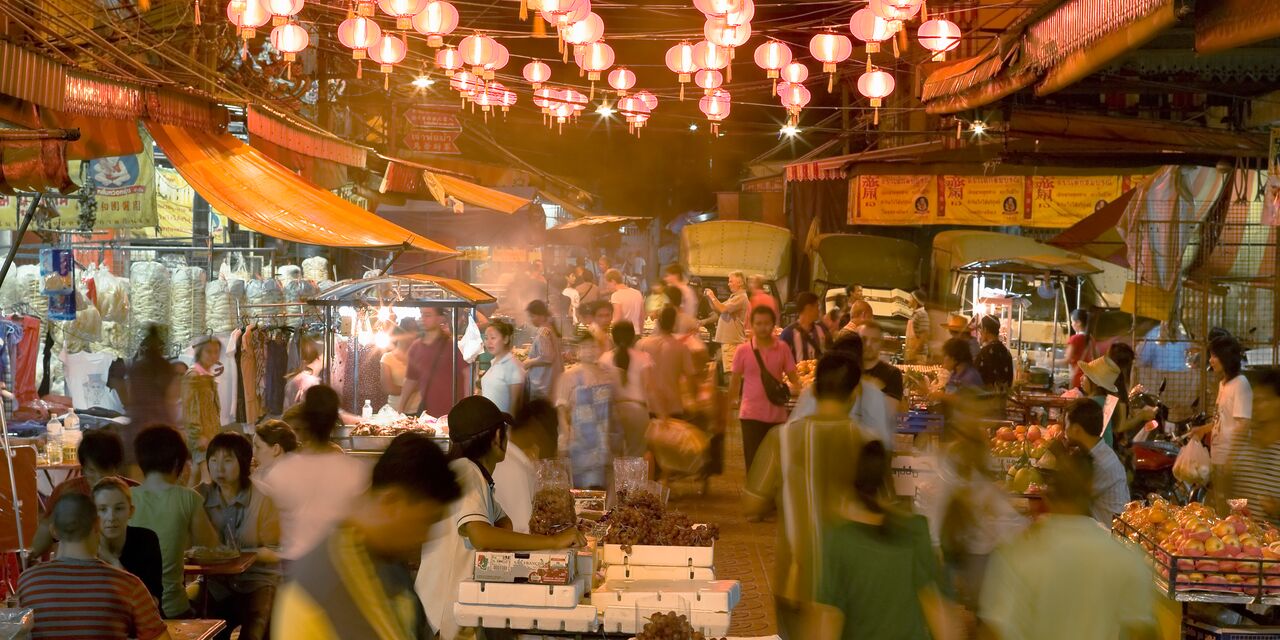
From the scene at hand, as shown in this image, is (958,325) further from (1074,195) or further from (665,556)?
(665,556)

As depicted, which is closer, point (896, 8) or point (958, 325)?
point (896, 8)

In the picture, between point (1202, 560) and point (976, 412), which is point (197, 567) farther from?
point (1202, 560)

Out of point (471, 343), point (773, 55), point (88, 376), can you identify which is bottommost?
point (88, 376)

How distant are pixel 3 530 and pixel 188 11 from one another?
20.1 feet

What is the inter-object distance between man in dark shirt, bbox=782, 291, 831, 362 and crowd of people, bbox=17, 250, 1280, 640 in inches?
76.6

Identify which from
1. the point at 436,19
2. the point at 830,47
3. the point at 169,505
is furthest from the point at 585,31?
the point at 169,505

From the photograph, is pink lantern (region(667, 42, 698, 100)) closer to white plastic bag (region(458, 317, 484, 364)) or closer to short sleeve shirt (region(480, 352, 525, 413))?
white plastic bag (region(458, 317, 484, 364))

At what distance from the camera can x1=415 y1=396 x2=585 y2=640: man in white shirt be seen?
522 centimetres

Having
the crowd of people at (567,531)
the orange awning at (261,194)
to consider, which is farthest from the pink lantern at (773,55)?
the orange awning at (261,194)

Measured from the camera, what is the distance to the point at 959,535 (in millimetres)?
6578

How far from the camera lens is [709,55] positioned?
1692cm

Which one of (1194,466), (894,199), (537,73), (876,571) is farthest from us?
(894,199)

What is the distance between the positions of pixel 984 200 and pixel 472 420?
59.2ft

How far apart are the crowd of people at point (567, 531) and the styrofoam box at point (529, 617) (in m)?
0.08
